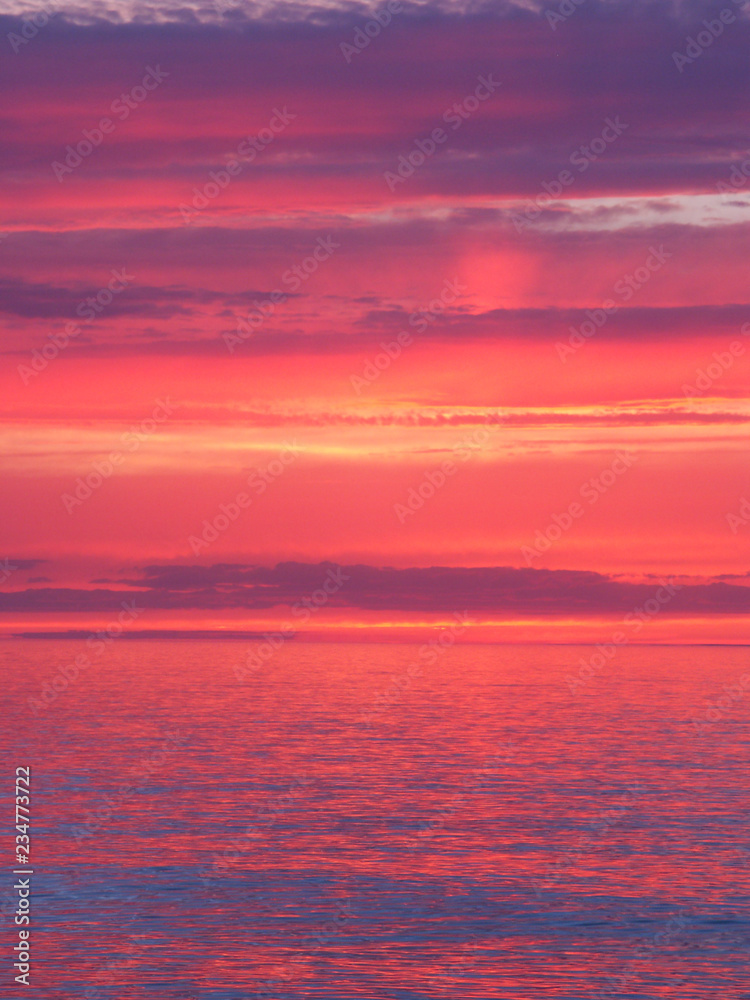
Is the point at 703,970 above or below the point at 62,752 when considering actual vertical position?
below

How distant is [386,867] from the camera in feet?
162

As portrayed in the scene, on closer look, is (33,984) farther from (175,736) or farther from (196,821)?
(175,736)

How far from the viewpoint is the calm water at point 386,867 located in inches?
1475

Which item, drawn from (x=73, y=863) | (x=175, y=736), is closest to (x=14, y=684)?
(x=175, y=736)

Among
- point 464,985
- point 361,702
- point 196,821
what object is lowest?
point 464,985

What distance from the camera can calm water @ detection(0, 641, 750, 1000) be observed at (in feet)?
123

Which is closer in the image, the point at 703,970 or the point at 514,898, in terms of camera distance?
the point at 703,970

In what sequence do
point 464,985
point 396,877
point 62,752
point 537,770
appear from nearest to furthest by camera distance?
point 464,985 → point 396,877 → point 537,770 → point 62,752

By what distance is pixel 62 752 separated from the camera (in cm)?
8831

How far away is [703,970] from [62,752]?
196 ft

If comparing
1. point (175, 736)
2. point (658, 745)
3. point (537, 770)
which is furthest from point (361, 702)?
point (537, 770)

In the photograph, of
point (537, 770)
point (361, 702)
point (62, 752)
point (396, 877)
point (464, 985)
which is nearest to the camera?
point (464, 985)

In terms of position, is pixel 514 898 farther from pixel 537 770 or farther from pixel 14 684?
pixel 14 684

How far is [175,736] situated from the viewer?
10144 cm
